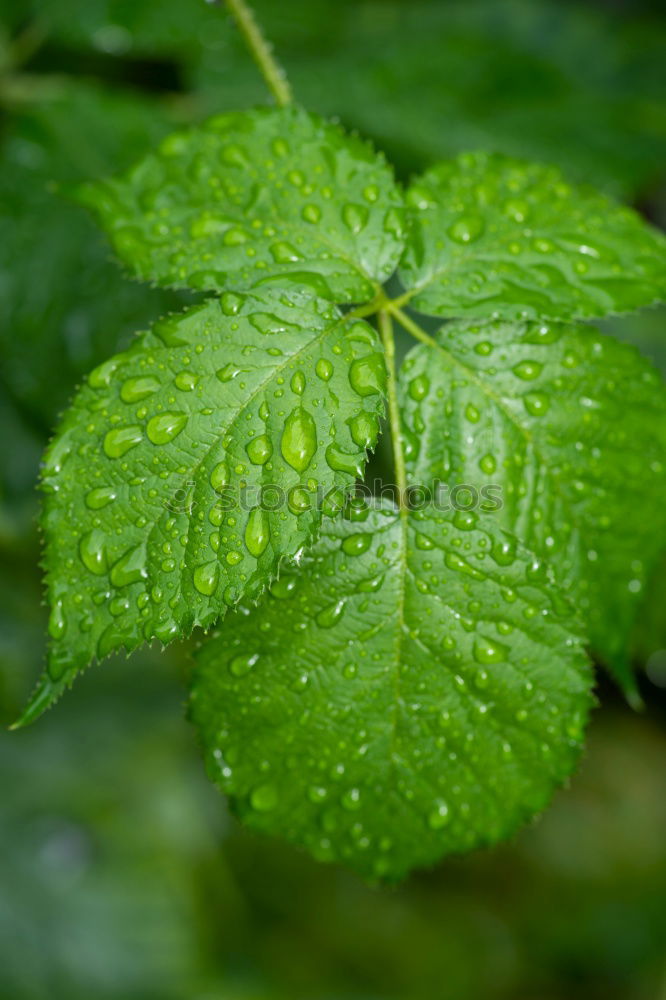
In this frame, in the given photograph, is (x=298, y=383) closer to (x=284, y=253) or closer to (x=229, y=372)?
(x=229, y=372)

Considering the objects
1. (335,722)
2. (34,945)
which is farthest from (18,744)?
(335,722)

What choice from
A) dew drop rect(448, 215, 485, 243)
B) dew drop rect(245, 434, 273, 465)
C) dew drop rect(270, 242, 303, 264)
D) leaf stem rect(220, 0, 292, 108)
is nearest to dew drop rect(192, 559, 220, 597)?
dew drop rect(245, 434, 273, 465)

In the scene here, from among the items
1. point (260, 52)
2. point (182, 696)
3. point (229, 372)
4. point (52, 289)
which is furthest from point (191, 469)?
point (182, 696)

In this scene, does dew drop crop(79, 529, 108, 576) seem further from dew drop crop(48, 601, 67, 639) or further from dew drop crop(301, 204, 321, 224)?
dew drop crop(301, 204, 321, 224)

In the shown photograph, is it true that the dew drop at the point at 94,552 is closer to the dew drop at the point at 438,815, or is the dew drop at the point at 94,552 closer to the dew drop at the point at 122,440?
the dew drop at the point at 122,440

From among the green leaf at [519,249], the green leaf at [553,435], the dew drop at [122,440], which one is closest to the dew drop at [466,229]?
the green leaf at [519,249]

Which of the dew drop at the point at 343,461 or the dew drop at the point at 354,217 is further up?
the dew drop at the point at 354,217
